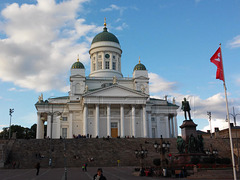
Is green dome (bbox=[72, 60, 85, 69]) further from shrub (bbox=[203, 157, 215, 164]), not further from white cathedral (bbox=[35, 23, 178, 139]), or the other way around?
shrub (bbox=[203, 157, 215, 164])

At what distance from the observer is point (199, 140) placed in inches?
1080

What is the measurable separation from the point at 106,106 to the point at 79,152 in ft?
50.7

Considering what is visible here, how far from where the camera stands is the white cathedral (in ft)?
188

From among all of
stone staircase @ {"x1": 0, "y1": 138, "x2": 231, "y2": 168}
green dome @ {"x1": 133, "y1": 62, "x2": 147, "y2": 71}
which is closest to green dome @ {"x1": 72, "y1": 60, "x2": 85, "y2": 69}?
green dome @ {"x1": 133, "y1": 62, "x2": 147, "y2": 71}

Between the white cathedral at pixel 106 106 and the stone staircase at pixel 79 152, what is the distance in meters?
6.02

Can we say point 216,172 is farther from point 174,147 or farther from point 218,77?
point 174,147

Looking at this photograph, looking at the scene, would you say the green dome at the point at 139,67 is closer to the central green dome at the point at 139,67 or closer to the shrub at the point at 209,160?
the central green dome at the point at 139,67

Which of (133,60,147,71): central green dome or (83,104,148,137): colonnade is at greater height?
(133,60,147,71): central green dome

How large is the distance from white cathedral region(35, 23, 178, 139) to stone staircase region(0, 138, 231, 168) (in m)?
6.02

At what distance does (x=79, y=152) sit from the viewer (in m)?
45.0

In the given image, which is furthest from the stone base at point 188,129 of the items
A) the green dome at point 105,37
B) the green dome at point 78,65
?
the green dome at point 105,37

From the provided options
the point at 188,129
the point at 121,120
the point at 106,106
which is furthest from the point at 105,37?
the point at 188,129

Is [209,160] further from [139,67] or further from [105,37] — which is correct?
[105,37]

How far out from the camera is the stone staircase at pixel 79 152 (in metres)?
42.1
